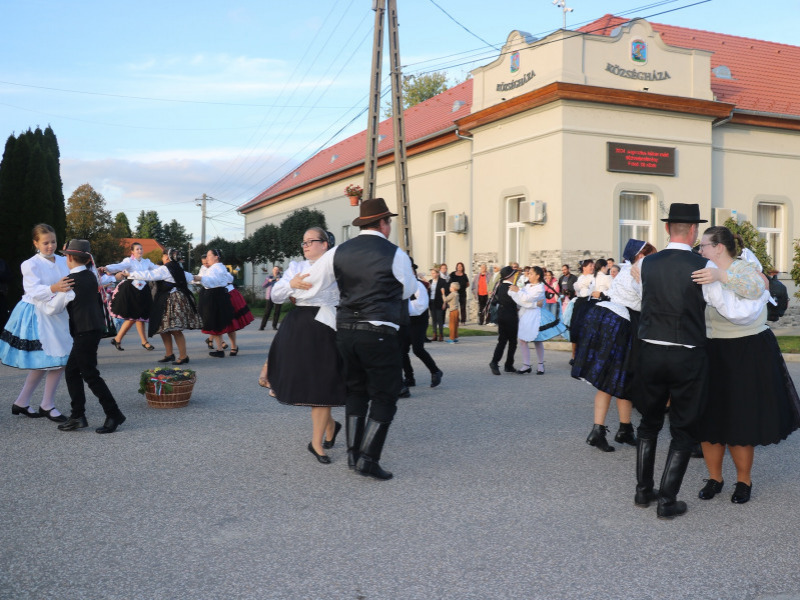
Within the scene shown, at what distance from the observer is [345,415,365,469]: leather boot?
19.7 feet

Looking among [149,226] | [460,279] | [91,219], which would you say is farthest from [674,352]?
[149,226]

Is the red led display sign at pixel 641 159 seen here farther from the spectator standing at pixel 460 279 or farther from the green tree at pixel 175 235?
the green tree at pixel 175 235

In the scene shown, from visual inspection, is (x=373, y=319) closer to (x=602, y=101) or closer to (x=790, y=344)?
(x=790, y=344)

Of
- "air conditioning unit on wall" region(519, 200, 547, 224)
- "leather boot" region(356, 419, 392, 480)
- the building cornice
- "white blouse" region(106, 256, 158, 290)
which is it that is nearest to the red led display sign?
the building cornice

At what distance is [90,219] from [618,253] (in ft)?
182

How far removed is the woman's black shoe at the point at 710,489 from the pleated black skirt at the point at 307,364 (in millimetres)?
2668

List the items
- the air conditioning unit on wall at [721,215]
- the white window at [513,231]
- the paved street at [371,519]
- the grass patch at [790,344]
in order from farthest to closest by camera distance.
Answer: the white window at [513,231] < the air conditioning unit on wall at [721,215] < the grass patch at [790,344] < the paved street at [371,519]

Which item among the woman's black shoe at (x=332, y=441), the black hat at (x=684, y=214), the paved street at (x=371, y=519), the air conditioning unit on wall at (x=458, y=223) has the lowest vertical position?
the paved street at (x=371, y=519)

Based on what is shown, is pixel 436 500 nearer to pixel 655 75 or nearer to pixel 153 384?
pixel 153 384

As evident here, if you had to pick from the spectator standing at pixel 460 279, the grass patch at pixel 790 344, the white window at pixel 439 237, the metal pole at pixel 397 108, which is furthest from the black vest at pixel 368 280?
the white window at pixel 439 237

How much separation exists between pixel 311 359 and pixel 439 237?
22091mm

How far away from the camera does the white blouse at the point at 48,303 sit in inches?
292

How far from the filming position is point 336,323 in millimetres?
5977

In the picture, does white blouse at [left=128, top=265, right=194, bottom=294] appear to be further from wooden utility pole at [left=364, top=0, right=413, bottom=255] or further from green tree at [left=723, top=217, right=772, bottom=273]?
green tree at [left=723, top=217, right=772, bottom=273]
